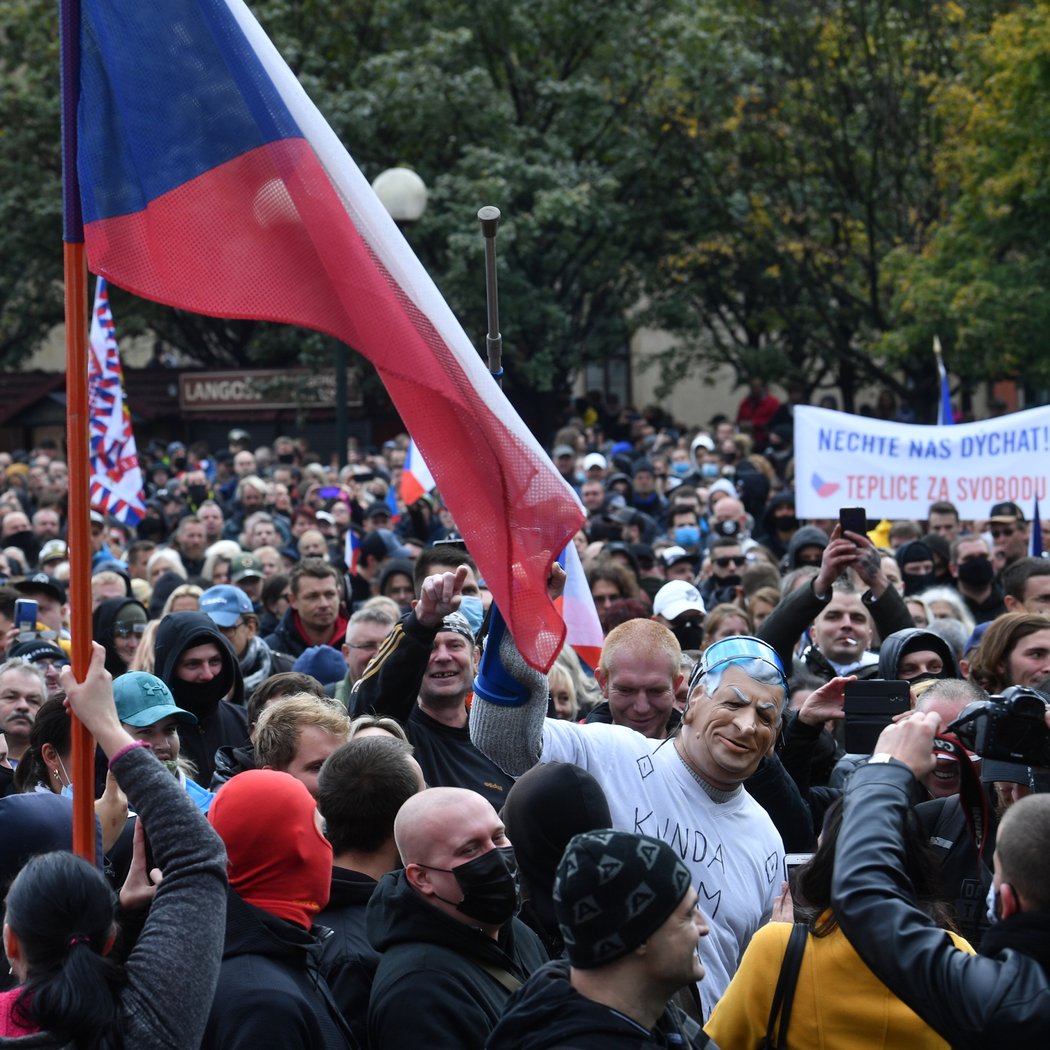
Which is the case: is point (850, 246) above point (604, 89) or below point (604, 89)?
below

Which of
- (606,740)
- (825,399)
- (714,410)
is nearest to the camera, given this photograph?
(606,740)

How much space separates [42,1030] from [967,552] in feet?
27.8

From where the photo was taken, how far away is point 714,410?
1469 inches

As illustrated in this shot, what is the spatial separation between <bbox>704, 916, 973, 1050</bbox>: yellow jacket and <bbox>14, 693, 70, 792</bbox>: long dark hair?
245 cm

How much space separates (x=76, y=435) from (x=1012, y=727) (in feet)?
6.92

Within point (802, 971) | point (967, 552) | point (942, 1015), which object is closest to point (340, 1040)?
point (802, 971)

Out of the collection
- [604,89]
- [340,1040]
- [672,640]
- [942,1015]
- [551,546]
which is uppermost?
[604,89]

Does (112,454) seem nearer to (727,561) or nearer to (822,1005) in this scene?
(727,561)

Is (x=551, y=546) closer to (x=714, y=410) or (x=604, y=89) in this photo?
(x=604, y=89)

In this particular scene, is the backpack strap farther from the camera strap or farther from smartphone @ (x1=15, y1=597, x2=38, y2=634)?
smartphone @ (x1=15, y1=597, x2=38, y2=634)

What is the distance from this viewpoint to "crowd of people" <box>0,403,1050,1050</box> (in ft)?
10.1

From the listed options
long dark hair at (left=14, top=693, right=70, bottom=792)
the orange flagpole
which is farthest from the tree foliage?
the orange flagpole

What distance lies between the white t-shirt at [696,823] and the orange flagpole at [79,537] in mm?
1233

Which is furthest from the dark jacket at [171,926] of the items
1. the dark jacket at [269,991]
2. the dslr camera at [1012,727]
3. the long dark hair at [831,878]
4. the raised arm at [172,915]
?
the dslr camera at [1012,727]
